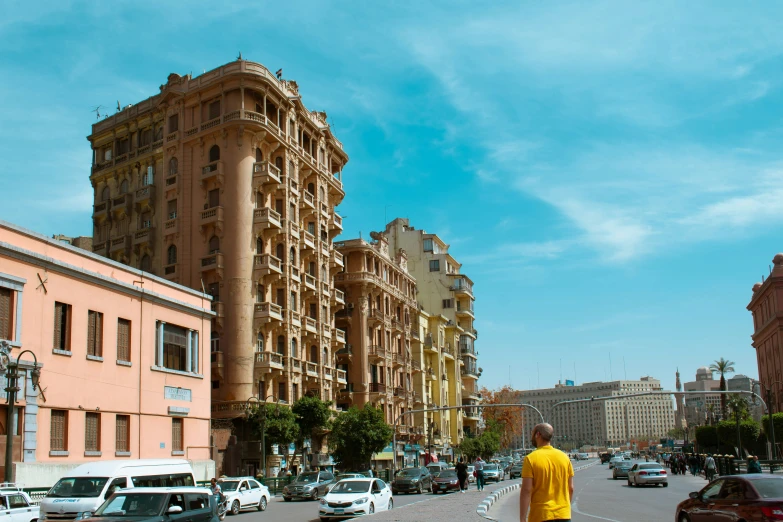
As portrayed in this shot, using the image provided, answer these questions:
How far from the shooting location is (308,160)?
57.4 m

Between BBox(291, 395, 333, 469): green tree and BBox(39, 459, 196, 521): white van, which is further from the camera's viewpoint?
BBox(291, 395, 333, 469): green tree

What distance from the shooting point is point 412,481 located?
44.1m

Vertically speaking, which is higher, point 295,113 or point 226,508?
point 295,113

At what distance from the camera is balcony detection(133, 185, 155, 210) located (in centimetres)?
5338

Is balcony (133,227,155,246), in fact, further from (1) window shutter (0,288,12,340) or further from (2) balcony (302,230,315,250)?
(1) window shutter (0,288,12,340)

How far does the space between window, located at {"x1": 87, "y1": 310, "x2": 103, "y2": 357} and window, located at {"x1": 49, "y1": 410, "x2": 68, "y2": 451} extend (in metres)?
2.82

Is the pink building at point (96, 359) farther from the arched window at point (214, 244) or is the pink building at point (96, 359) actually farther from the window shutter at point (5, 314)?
the arched window at point (214, 244)

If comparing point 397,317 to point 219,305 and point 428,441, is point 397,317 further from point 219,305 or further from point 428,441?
point 219,305

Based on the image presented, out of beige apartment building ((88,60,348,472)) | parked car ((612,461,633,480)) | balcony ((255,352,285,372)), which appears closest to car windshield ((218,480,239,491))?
beige apartment building ((88,60,348,472))

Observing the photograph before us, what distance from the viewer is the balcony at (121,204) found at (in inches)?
2151

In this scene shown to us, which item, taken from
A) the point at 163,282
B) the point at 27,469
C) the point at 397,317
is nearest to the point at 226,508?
the point at 27,469

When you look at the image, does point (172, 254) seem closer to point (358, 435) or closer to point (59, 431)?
point (358, 435)

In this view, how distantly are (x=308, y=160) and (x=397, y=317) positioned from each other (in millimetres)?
24276

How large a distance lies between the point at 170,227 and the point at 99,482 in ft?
112
